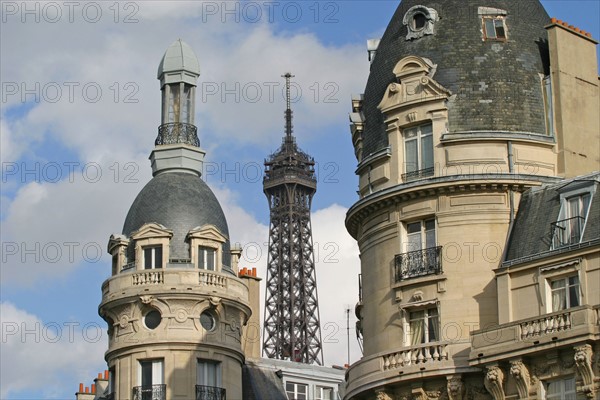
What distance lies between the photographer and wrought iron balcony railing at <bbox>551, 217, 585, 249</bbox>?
Answer: 4988 centimetres

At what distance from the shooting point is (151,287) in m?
64.4

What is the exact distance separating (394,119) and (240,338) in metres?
15.8

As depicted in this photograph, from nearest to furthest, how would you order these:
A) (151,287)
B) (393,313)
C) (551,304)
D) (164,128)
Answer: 1. (551,304)
2. (393,313)
3. (151,287)
4. (164,128)

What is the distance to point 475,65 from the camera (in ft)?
179

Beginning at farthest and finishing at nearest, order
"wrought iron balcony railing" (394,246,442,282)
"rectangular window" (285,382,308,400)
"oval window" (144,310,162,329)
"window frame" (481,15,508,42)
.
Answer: "rectangular window" (285,382,308,400) < "oval window" (144,310,162,329) < "window frame" (481,15,508,42) < "wrought iron balcony railing" (394,246,442,282)

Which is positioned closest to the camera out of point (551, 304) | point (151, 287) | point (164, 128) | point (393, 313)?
point (551, 304)

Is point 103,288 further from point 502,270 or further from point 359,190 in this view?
point 502,270

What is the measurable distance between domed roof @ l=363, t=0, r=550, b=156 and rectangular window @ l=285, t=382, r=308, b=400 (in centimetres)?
1949

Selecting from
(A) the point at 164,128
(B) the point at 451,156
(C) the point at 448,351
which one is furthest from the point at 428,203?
(A) the point at 164,128

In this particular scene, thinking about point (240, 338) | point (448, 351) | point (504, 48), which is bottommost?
point (448, 351)

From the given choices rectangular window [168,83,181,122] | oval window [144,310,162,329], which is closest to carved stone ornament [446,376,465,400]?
oval window [144,310,162,329]

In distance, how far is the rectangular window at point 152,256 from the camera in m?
65.7

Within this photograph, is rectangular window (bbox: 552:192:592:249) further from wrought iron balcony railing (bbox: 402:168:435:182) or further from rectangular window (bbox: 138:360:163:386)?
rectangular window (bbox: 138:360:163:386)

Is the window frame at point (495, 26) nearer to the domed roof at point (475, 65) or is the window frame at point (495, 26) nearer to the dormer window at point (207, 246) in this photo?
the domed roof at point (475, 65)
